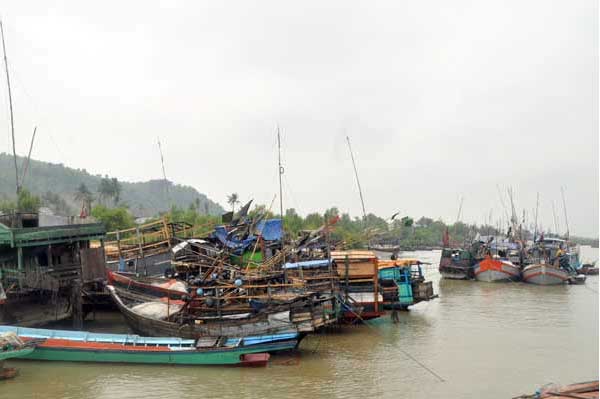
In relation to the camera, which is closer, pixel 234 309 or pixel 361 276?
→ pixel 234 309

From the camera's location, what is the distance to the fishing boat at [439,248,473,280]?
4422 cm

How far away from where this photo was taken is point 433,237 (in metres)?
145

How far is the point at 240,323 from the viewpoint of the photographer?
52.0 feet

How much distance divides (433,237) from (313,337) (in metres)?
132

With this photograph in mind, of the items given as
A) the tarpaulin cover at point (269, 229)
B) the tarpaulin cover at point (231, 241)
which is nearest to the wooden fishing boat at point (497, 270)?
the tarpaulin cover at point (269, 229)

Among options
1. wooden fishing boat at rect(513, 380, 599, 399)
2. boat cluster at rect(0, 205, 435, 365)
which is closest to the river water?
boat cluster at rect(0, 205, 435, 365)

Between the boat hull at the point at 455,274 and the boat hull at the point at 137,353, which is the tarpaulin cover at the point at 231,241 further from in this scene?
the boat hull at the point at 455,274

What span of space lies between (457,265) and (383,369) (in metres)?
31.8

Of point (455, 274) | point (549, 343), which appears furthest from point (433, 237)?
point (549, 343)

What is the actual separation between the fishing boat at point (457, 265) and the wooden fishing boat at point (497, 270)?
2040mm

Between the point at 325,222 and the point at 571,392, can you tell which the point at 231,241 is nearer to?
the point at 325,222

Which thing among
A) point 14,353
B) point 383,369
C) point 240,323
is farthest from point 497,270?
point 14,353

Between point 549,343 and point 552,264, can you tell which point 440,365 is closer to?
point 549,343

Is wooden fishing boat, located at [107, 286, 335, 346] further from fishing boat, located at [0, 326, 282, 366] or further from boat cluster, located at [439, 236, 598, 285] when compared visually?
boat cluster, located at [439, 236, 598, 285]
